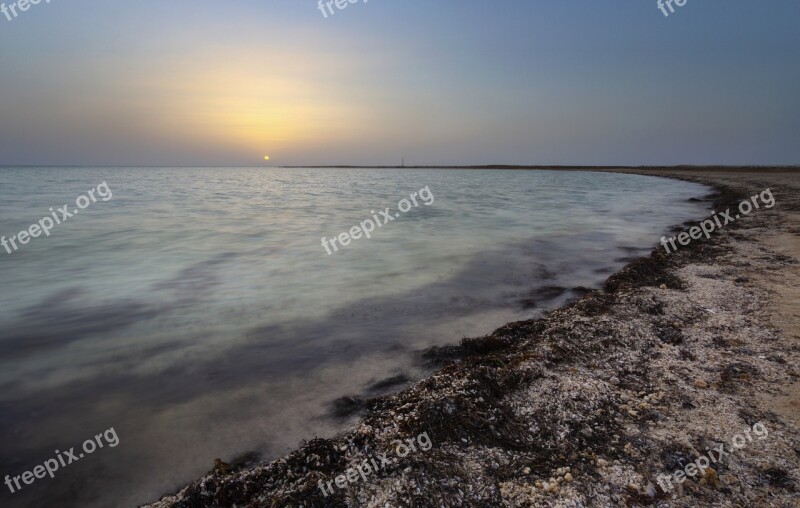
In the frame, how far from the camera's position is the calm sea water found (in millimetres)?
3334

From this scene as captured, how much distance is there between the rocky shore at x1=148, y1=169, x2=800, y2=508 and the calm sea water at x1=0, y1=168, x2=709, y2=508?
63 cm

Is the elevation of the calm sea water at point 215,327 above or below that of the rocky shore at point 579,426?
below

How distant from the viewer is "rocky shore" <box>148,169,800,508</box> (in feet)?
7.64

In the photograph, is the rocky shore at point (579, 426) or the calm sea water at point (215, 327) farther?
the calm sea water at point (215, 327)

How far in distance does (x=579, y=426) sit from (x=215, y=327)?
205 inches

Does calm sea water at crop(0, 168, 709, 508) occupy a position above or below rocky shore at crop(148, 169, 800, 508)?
below

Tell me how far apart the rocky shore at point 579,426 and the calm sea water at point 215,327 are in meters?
0.63

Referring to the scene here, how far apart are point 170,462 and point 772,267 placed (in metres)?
9.94

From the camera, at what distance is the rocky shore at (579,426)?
2328 millimetres

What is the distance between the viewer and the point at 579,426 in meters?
2.89

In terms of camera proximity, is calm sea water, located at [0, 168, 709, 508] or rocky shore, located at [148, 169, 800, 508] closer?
rocky shore, located at [148, 169, 800, 508]

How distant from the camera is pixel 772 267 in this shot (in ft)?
23.2

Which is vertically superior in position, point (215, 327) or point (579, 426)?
point (579, 426)

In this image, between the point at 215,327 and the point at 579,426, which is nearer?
the point at 579,426
